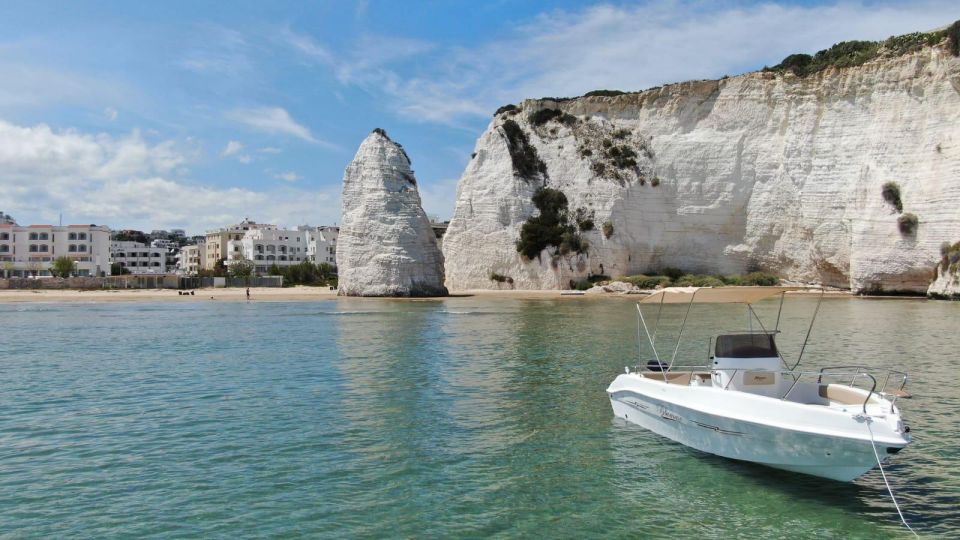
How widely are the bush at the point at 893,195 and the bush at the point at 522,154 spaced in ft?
92.2

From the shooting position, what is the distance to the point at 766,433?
914 centimetres

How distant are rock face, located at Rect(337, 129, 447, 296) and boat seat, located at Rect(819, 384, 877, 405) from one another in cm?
4451

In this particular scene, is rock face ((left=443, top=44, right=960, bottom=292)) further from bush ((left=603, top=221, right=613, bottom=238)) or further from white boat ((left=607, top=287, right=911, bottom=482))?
white boat ((left=607, top=287, right=911, bottom=482))

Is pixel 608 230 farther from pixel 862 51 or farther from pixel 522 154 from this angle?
pixel 862 51

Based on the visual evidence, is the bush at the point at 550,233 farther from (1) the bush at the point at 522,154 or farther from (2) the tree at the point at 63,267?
(2) the tree at the point at 63,267

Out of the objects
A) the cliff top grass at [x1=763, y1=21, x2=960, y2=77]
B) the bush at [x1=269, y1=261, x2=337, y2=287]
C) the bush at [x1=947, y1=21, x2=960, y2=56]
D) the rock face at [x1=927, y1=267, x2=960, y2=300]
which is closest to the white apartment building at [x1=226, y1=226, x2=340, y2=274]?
the bush at [x1=269, y1=261, x2=337, y2=287]

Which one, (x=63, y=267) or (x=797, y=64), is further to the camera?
(x=63, y=267)

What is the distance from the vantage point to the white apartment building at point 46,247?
3741 inches

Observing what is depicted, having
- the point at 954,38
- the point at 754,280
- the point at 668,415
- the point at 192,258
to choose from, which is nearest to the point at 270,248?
the point at 192,258

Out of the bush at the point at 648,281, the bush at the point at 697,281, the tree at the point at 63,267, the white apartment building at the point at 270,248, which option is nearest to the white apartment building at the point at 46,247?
the tree at the point at 63,267

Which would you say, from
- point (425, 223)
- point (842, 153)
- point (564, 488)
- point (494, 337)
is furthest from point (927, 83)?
point (564, 488)

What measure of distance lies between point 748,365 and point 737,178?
53.5 m

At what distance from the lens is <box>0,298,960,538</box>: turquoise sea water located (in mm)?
8023

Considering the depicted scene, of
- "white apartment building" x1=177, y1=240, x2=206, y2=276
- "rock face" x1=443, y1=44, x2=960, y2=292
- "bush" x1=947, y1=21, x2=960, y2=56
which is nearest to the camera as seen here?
"bush" x1=947, y1=21, x2=960, y2=56
